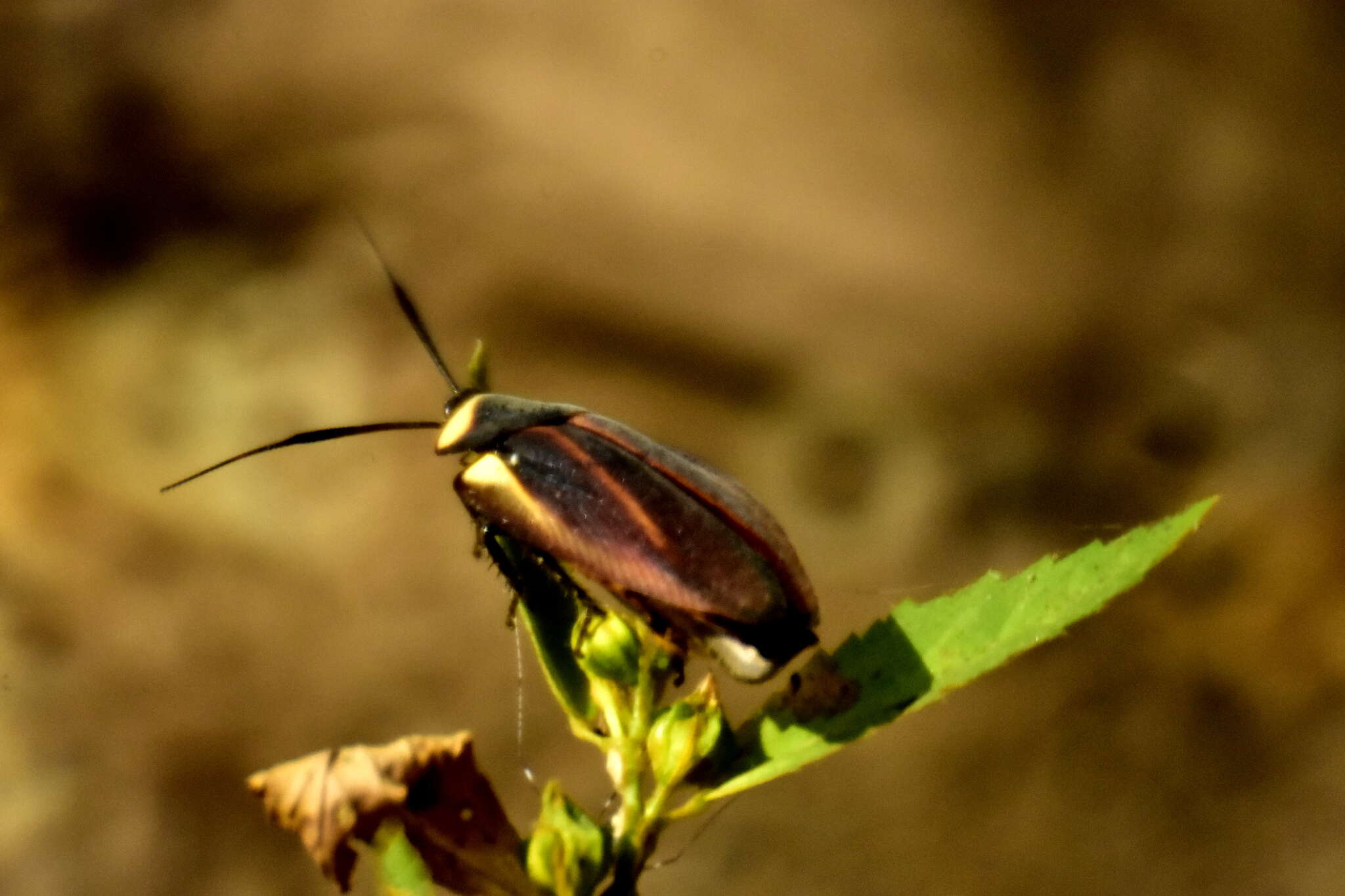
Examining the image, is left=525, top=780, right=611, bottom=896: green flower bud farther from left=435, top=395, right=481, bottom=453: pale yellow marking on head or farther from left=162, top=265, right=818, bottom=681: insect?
left=435, top=395, right=481, bottom=453: pale yellow marking on head

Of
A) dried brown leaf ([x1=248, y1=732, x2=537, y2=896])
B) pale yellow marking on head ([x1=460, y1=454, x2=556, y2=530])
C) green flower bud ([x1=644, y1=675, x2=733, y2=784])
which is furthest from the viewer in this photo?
pale yellow marking on head ([x1=460, y1=454, x2=556, y2=530])

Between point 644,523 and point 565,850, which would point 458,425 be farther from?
point 565,850

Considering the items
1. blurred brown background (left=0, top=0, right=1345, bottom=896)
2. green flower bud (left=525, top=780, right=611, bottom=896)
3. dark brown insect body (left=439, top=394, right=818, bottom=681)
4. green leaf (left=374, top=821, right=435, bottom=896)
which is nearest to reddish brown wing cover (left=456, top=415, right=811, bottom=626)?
dark brown insect body (left=439, top=394, right=818, bottom=681)

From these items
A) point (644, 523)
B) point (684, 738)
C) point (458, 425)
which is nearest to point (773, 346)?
point (458, 425)

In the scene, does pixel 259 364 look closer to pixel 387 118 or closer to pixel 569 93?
pixel 387 118

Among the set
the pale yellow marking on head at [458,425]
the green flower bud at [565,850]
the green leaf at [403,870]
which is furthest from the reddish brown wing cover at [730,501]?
the green leaf at [403,870]

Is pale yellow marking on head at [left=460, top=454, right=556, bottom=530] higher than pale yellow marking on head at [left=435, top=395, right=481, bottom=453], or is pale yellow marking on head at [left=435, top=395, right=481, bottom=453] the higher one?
pale yellow marking on head at [left=435, top=395, right=481, bottom=453]

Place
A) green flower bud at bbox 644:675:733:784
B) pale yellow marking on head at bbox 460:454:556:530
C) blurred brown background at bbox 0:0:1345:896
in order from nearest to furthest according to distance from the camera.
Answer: green flower bud at bbox 644:675:733:784
pale yellow marking on head at bbox 460:454:556:530
blurred brown background at bbox 0:0:1345:896
